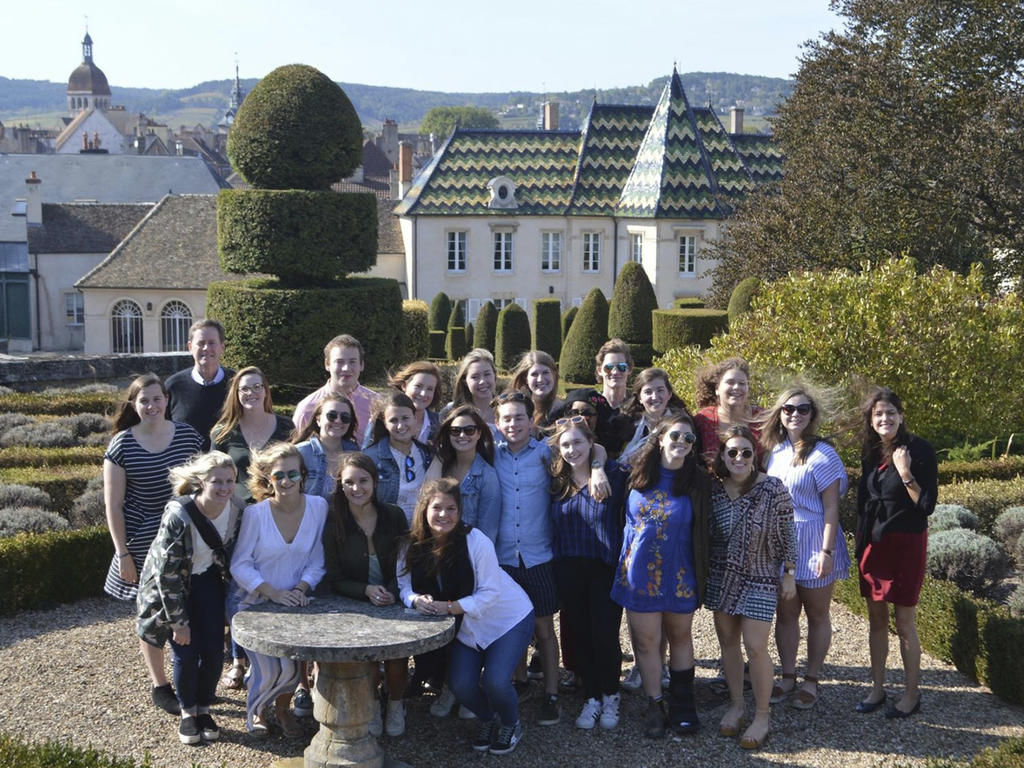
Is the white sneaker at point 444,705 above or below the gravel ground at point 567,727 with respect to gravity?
above

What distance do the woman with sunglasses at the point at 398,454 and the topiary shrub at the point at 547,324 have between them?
24091 millimetres

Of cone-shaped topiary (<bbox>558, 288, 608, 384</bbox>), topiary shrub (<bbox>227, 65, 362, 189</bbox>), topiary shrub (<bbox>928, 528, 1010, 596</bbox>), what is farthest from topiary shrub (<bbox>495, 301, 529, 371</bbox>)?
topiary shrub (<bbox>928, 528, 1010, 596</bbox>)

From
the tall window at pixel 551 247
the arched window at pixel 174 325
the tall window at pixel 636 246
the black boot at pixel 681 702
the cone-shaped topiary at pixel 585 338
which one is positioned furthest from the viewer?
the tall window at pixel 551 247

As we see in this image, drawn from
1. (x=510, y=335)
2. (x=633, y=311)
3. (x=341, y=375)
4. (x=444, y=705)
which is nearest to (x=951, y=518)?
(x=444, y=705)

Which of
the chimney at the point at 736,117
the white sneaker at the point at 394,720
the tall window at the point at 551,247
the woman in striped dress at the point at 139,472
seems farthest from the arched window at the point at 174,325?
the white sneaker at the point at 394,720

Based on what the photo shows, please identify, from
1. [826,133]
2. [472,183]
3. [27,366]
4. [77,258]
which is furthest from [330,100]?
[77,258]

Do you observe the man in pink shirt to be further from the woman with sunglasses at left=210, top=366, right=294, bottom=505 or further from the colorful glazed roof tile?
the colorful glazed roof tile

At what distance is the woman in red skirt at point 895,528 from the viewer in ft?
21.7

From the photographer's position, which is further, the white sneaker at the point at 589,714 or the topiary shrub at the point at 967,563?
the topiary shrub at the point at 967,563

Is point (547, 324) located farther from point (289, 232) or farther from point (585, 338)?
point (289, 232)

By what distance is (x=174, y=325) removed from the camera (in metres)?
34.5

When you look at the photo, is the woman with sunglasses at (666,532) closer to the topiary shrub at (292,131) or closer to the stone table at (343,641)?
the stone table at (343,641)

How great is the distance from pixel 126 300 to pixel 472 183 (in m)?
12.8

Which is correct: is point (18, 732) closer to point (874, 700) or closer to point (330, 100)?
point (874, 700)
